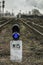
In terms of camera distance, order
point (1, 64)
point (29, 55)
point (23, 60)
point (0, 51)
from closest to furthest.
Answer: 1. point (1, 64)
2. point (23, 60)
3. point (29, 55)
4. point (0, 51)

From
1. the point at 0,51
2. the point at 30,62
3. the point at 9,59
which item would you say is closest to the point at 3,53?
the point at 0,51

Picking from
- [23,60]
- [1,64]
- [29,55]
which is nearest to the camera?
[1,64]

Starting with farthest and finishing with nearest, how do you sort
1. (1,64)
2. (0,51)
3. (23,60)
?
(0,51) → (23,60) → (1,64)

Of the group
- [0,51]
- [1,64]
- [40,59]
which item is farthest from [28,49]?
[1,64]

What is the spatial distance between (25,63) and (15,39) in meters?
0.71

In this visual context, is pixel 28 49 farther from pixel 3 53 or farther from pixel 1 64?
pixel 1 64

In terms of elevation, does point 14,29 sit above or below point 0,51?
above

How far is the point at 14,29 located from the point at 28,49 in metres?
1.91

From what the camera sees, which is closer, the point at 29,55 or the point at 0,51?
the point at 29,55

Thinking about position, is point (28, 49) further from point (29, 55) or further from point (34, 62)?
point (34, 62)

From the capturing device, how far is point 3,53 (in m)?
9.29

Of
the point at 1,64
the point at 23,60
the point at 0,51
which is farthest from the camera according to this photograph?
the point at 0,51

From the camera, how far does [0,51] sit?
9641 mm

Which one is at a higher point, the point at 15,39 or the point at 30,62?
the point at 15,39
